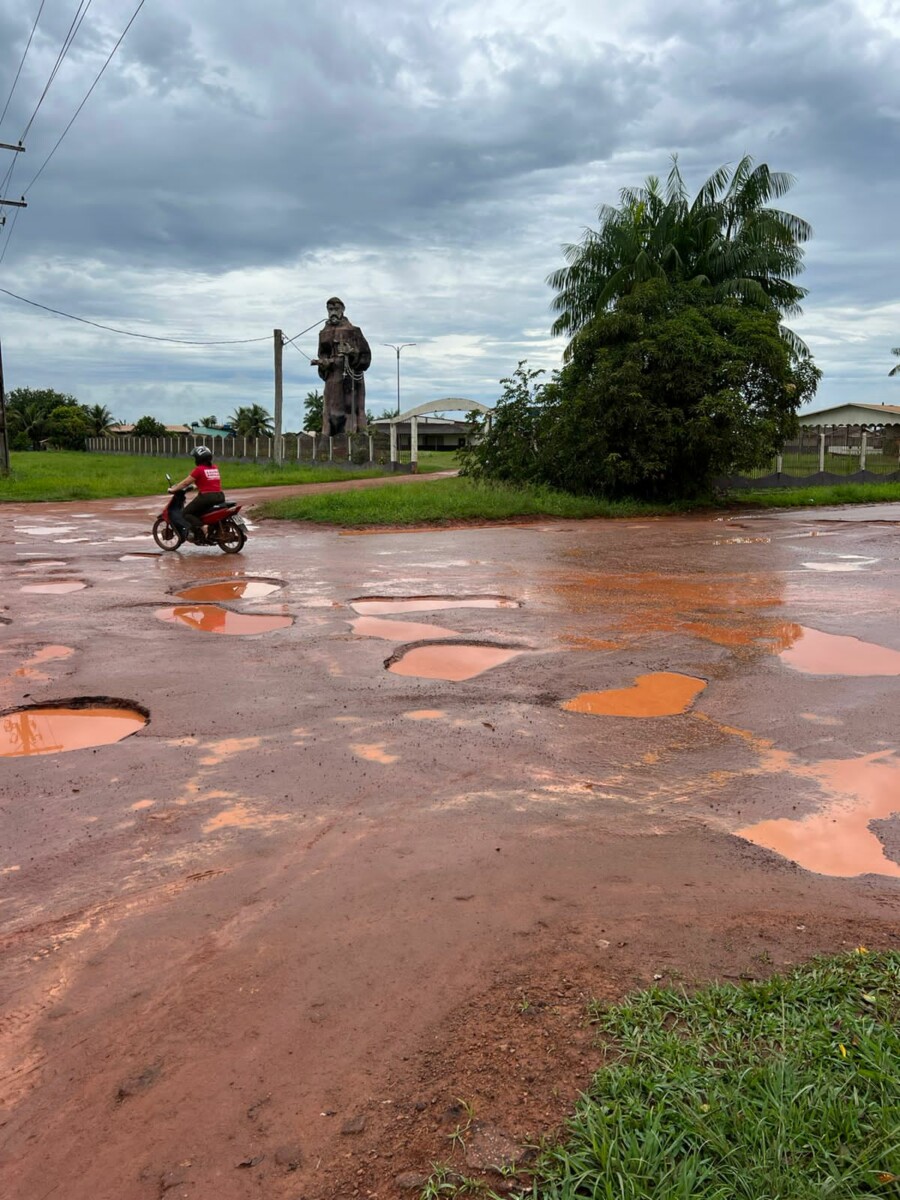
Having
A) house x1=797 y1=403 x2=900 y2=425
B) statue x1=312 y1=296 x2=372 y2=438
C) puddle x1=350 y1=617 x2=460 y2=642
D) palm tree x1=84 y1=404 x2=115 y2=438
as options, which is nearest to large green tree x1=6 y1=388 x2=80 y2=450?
palm tree x1=84 y1=404 x2=115 y2=438

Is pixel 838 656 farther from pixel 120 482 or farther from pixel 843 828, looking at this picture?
pixel 120 482

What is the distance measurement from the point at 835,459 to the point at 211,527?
78.8ft

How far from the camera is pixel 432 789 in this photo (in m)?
4.21

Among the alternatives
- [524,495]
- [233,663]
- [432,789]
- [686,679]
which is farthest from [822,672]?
[524,495]

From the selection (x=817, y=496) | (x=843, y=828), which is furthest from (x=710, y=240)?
(x=843, y=828)

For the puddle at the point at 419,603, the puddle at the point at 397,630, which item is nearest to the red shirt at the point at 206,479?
the puddle at the point at 419,603

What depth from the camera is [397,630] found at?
770 centimetres

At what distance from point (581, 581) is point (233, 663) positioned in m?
4.89

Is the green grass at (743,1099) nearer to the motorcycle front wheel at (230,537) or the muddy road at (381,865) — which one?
the muddy road at (381,865)

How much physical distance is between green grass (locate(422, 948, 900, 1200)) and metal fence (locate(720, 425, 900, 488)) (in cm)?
2815

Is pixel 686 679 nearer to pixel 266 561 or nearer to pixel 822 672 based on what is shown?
pixel 822 672

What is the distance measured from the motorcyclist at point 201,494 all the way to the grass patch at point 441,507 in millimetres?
4465

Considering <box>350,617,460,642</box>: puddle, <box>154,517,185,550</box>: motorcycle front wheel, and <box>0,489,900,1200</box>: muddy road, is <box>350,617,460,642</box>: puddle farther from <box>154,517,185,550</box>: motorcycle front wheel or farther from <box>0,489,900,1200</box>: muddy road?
<box>154,517,185,550</box>: motorcycle front wheel

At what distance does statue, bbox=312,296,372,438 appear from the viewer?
130 ft
